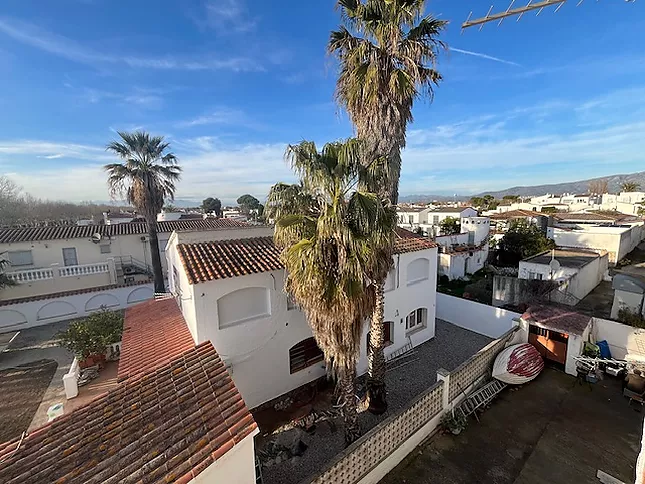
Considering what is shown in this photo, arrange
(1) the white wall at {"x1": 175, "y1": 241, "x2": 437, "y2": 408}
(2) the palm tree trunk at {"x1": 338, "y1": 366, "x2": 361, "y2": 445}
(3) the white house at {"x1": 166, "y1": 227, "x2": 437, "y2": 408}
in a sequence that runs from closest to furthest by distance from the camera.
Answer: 1. (2) the palm tree trunk at {"x1": 338, "y1": 366, "x2": 361, "y2": 445}
2. (1) the white wall at {"x1": 175, "y1": 241, "x2": 437, "y2": 408}
3. (3) the white house at {"x1": 166, "y1": 227, "x2": 437, "y2": 408}

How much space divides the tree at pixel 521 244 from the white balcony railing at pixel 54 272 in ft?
125

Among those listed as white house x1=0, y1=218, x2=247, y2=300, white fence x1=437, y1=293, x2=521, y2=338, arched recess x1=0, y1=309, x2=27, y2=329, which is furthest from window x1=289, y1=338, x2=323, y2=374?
arched recess x1=0, y1=309, x2=27, y2=329

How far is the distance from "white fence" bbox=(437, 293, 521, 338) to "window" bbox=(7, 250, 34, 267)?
1284 inches

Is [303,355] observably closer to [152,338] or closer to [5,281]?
[152,338]

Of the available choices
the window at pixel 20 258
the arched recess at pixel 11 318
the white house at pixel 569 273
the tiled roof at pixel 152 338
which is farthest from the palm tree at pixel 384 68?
the window at pixel 20 258

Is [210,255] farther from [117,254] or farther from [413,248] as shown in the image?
[117,254]

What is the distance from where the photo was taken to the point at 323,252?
7344 millimetres

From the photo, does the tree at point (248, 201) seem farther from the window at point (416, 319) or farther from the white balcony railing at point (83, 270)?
the window at point (416, 319)

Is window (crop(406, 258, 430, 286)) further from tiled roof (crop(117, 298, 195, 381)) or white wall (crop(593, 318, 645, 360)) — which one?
tiled roof (crop(117, 298, 195, 381))

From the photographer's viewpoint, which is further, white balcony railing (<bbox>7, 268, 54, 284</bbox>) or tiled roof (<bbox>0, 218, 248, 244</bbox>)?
tiled roof (<bbox>0, 218, 248, 244</bbox>)

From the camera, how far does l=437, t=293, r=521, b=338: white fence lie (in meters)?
16.4

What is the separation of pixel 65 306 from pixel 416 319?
2373cm

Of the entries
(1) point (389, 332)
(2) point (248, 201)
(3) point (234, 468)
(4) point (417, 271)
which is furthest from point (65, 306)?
(2) point (248, 201)

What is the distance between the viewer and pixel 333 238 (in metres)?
7.39
